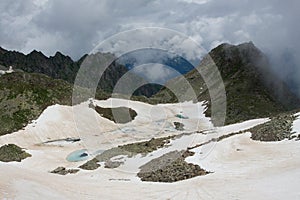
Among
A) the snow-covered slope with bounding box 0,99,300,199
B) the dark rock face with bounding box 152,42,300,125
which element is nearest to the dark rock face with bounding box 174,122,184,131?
the dark rock face with bounding box 152,42,300,125

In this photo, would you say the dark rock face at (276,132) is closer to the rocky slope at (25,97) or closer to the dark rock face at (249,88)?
the dark rock face at (249,88)

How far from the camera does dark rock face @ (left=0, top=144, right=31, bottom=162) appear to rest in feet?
151

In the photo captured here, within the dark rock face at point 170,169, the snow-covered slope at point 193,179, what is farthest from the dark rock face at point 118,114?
the dark rock face at point 170,169

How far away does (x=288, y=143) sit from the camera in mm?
28203

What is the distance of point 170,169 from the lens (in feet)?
89.1

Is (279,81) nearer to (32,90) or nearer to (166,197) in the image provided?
(32,90)

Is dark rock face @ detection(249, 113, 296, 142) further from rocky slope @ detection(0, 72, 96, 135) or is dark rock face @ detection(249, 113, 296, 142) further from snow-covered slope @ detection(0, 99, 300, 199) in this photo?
rocky slope @ detection(0, 72, 96, 135)

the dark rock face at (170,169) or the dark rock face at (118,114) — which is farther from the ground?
the dark rock face at (118,114)

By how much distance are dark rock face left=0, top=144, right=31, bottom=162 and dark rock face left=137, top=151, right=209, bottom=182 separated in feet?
70.9

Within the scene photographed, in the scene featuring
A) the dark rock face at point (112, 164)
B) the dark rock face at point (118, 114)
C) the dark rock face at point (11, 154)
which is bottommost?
the dark rock face at point (112, 164)

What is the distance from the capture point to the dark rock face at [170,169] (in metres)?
24.7

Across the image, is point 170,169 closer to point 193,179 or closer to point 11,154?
point 193,179

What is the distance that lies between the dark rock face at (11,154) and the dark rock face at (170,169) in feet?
70.9

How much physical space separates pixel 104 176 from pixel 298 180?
51.9 ft
